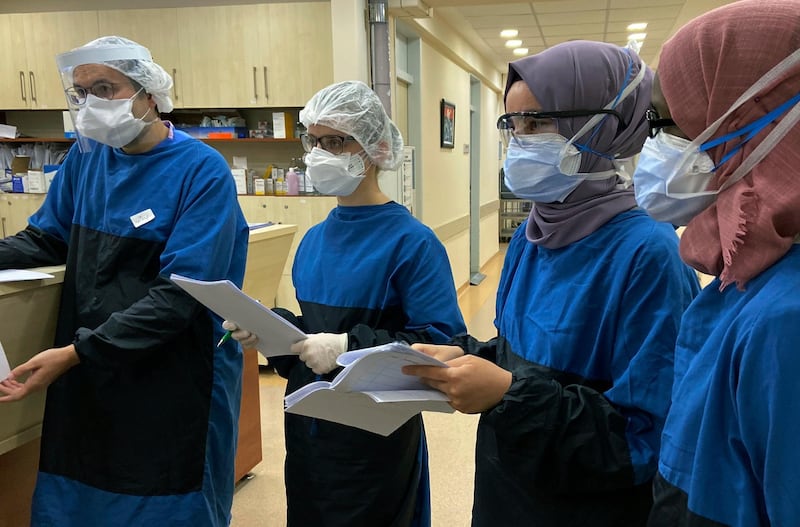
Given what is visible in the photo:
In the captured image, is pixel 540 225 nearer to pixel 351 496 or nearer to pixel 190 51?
pixel 351 496

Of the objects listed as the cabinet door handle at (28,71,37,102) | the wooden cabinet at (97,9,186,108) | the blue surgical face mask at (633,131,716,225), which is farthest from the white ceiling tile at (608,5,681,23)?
the blue surgical face mask at (633,131,716,225)

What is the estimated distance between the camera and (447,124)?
6.14 meters

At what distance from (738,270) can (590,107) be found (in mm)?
554

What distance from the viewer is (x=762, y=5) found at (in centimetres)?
67

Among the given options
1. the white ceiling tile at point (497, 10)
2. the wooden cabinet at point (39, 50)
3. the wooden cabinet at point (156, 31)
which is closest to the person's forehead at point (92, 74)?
the wooden cabinet at point (156, 31)

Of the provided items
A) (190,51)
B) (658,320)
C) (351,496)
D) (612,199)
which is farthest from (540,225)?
(190,51)

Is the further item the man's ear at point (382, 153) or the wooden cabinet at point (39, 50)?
the wooden cabinet at point (39, 50)

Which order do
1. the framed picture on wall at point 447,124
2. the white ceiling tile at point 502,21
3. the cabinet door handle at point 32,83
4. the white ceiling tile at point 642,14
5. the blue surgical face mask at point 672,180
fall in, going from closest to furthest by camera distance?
1. the blue surgical face mask at point 672,180
2. the cabinet door handle at point 32,83
3. the white ceiling tile at point 642,14
4. the white ceiling tile at point 502,21
5. the framed picture on wall at point 447,124

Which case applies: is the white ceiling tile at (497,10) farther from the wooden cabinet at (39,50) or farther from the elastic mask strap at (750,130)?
→ the elastic mask strap at (750,130)

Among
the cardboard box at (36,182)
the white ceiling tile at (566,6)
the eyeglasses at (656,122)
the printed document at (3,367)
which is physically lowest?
the printed document at (3,367)

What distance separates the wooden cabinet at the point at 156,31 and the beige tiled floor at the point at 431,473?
2437mm

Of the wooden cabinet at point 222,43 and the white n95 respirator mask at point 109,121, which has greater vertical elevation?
the wooden cabinet at point 222,43

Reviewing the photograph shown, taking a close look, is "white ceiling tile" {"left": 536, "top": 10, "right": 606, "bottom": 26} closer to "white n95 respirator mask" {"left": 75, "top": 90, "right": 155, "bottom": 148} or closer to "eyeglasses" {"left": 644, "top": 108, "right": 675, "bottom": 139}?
"white n95 respirator mask" {"left": 75, "top": 90, "right": 155, "bottom": 148}

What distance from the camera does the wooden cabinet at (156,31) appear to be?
4379mm
